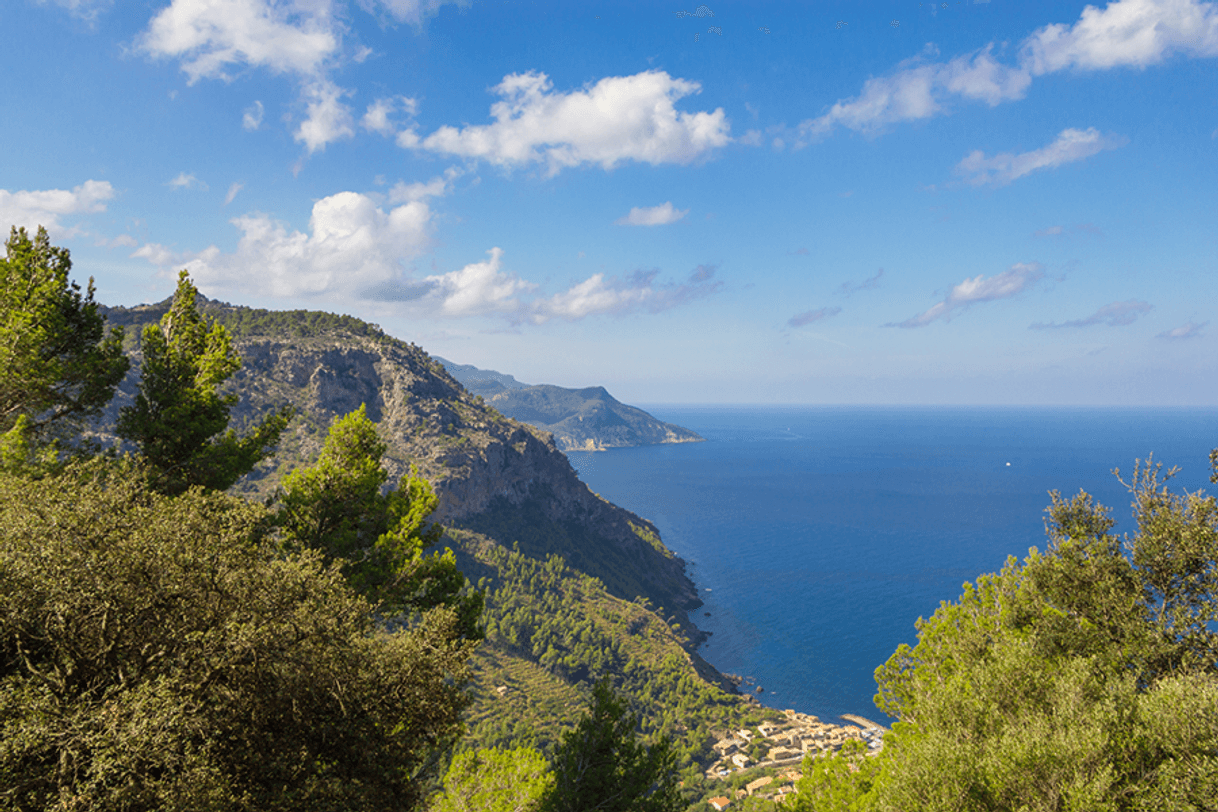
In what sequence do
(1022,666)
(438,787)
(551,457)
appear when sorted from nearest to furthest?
(1022,666), (438,787), (551,457)

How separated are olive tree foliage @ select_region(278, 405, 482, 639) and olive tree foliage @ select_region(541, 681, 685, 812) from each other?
5823mm

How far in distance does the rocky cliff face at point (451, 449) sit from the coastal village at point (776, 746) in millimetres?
49690

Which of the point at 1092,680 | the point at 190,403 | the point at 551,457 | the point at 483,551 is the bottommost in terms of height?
the point at 483,551

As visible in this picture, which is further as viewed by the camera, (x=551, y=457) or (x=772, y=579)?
(x=551, y=457)

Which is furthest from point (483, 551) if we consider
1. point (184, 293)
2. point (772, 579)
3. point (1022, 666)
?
point (1022, 666)

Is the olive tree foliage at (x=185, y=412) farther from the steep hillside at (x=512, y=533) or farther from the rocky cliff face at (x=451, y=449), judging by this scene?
the rocky cliff face at (x=451, y=449)

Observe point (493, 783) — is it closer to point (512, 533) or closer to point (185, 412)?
point (185, 412)

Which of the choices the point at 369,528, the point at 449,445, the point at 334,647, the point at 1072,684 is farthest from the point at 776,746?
the point at 449,445

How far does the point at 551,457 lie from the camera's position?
7490 inches

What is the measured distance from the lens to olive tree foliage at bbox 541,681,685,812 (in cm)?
1853

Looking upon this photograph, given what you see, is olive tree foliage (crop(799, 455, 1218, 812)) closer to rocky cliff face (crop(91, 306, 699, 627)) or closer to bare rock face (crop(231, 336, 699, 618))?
rocky cliff face (crop(91, 306, 699, 627))

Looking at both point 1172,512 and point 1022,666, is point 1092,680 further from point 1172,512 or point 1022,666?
point 1172,512

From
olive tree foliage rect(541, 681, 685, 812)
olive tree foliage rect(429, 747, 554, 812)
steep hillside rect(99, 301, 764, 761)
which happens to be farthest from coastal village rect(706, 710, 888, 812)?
olive tree foliage rect(429, 747, 554, 812)

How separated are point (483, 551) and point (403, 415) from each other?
5207 centimetres
